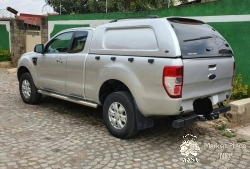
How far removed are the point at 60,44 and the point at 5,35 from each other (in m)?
8.98

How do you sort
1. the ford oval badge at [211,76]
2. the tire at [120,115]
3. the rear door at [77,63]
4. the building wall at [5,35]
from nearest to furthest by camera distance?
1. the ford oval badge at [211,76]
2. the tire at [120,115]
3. the rear door at [77,63]
4. the building wall at [5,35]

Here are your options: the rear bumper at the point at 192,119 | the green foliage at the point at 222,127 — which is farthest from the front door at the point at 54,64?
the green foliage at the point at 222,127

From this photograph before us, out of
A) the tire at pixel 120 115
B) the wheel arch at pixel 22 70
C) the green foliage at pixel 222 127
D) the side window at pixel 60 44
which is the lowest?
the green foliage at pixel 222 127

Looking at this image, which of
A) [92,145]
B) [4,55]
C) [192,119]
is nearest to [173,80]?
[192,119]

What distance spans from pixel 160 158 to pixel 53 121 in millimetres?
2378

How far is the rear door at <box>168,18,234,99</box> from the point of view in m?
3.68

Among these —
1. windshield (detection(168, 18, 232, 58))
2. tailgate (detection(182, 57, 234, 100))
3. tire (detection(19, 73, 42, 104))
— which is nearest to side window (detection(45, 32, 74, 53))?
tire (detection(19, 73, 42, 104))

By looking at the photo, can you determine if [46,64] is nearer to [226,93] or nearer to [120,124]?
[120,124]

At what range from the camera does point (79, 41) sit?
16.8ft

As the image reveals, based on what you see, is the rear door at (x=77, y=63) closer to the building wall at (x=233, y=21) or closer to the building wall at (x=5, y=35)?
the building wall at (x=233, y=21)

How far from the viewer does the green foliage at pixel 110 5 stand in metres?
14.5

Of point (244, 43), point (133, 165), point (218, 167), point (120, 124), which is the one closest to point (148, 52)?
point (120, 124)

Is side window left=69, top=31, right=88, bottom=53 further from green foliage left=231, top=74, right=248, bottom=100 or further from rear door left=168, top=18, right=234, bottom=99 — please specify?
green foliage left=231, top=74, right=248, bottom=100

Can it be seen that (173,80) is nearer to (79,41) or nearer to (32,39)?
(79,41)
